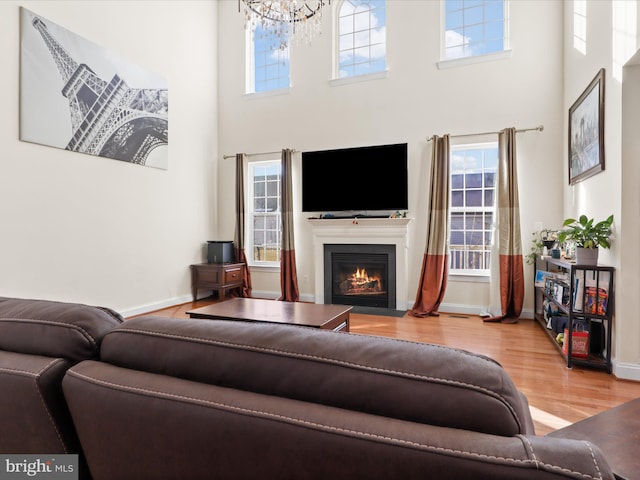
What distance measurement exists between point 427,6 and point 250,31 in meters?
2.89

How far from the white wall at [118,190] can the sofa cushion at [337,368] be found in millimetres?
3660

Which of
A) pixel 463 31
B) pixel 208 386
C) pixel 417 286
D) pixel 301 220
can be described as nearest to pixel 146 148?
pixel 301 220

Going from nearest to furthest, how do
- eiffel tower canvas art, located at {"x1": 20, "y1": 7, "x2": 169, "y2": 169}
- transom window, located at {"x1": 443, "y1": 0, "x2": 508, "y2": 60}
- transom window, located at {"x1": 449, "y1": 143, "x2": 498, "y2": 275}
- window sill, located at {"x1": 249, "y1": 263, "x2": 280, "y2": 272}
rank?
1. eiffel tower canvas art, located at {"x1": 20, "y1": 7, "x2": 169, "y2": 169}
2. transom window, located at {"x1": 443, "y1": 0, "x2": 508, "y2": 60}
3. transom window, located at {"x1": 449, "y1": 143, "x2": 498, "y2": 275}
4. window sill, located at {"x1": 249, "y1": 263, "x2": 280, "y2": 272}

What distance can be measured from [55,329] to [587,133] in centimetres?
420

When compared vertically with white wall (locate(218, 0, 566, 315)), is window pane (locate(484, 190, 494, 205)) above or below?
below

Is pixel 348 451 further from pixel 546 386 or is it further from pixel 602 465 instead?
pixel 546 386

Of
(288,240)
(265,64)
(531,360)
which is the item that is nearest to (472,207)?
(531,360)

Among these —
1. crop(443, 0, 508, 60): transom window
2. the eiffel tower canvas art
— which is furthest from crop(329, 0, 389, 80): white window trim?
the eiffel tower canvas art

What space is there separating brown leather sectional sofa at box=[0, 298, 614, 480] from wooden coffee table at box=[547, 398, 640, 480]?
0.37m

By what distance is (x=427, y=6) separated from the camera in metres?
4.77

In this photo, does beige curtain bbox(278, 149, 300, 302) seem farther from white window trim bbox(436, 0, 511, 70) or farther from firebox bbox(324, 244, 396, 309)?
white window trim bbox(436, 0, 511, 70)

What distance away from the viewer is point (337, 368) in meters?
0.61

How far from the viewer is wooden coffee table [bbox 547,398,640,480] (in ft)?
2.67

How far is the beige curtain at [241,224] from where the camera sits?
5824 millimetres
